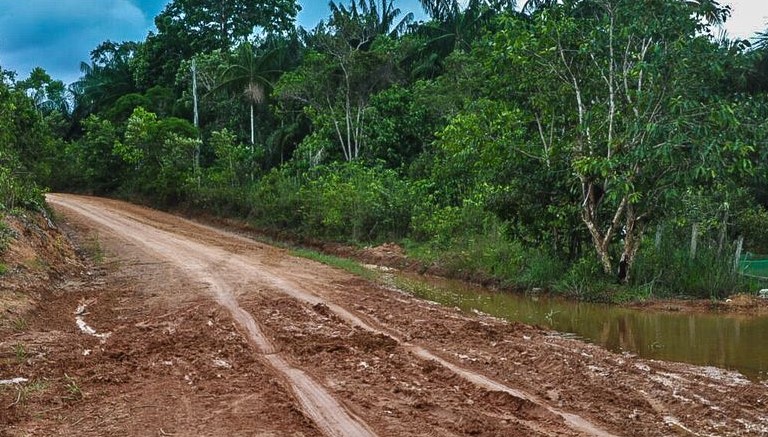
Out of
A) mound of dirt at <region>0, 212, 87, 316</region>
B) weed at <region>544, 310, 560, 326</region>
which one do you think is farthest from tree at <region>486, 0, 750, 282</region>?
mound of dirt at <region>0, 212, 87, 316</region>

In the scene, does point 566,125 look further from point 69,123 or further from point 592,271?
point 69,123

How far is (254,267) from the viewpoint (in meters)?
16.2

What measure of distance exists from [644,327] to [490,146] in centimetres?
574

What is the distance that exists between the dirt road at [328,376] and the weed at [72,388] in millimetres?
19

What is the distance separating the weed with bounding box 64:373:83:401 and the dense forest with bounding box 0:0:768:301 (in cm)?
914

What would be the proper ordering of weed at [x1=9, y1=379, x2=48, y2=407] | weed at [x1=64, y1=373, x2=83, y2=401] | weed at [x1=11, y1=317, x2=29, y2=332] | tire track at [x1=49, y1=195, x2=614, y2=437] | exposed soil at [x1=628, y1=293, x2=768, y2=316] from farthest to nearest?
exposed soil at [x1=628, y1=293, x2=768, y2=316] → weed at [x1=11, y1=317, x2=29, y2=332] → weed at [x1=64, y1=373, x2=83, y2=401] → weed at [x1=9, y1=379, x2=48, y2=407] → tire track at [x1=49, y1=195, x2=614, y2=437]

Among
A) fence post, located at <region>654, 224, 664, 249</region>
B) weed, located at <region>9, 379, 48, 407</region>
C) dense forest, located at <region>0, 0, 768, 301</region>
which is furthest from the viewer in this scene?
fence post, located at <region>654, 224, 664, 249</region>

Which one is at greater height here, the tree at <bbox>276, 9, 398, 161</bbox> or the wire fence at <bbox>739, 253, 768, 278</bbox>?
the tree at <bbox>276, 9, 398, 161</bbox>

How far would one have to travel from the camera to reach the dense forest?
1320 centimetres

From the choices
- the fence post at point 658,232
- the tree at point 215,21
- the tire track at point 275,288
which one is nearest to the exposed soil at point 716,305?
the fence post at point 658,232

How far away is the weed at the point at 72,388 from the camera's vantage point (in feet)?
20.1

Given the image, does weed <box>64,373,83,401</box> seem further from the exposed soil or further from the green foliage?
the green foliage

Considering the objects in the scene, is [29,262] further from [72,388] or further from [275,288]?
[72,388]

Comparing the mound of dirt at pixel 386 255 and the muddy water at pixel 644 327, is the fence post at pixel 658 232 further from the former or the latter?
the mound of dirt at pixel 386 255
